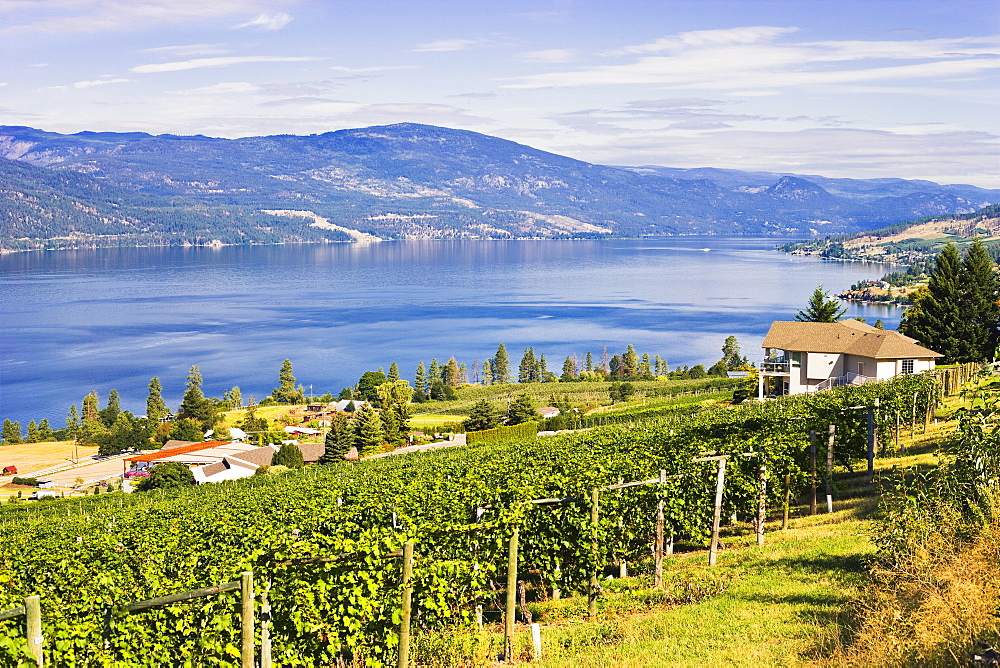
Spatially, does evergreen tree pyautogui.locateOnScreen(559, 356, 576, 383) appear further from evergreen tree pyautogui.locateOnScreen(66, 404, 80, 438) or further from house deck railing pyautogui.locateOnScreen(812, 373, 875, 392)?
Result: house deck railing pyautogui.locateOnScreen(812, 373, 875, 392)

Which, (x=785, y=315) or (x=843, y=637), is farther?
(x=785, y=315)

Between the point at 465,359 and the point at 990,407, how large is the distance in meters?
92.0

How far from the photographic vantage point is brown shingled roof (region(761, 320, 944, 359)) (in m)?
32.6

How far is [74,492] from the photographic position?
4228 cm

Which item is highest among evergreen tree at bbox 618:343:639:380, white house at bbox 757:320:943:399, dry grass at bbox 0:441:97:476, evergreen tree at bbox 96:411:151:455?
white house at bbox 757:320:943:399

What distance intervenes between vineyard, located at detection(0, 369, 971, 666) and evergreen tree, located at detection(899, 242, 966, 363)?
23.2 metres

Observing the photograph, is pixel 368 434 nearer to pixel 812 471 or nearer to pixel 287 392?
pixel 287 392

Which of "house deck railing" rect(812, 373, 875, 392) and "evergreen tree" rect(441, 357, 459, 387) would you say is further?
"evergreen tree" rect(441, 357, 459, 387)

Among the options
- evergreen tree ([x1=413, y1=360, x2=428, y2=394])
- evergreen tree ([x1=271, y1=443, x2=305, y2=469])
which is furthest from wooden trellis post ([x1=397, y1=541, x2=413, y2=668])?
evergreen tree ([x1=413, y1=360, x2=428, y2=394])

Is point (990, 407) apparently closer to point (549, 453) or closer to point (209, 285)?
point (549, 453)

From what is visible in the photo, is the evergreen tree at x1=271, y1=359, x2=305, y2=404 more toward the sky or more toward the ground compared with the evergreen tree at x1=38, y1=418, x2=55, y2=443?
more toward the sky

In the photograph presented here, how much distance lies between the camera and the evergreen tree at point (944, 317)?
37.0 meters

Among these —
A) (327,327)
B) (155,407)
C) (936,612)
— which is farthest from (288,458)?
(327,327)

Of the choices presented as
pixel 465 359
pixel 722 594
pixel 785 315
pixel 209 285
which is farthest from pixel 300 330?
pixel 722 594
